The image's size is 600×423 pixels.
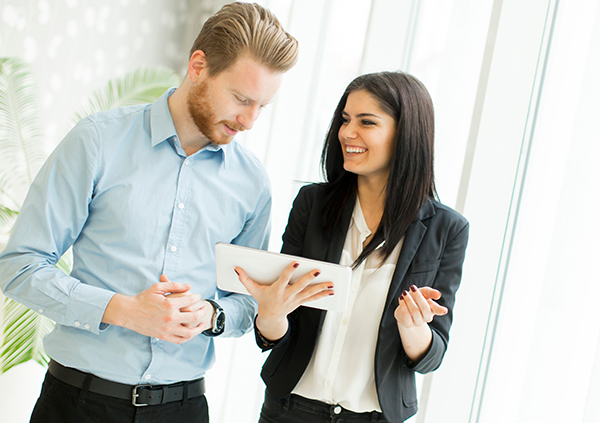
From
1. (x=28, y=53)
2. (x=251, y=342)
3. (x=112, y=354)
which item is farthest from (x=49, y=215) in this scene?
(x=28, y=53)

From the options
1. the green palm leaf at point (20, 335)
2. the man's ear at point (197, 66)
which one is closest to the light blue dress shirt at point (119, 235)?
the man's ear at point (197, 66)

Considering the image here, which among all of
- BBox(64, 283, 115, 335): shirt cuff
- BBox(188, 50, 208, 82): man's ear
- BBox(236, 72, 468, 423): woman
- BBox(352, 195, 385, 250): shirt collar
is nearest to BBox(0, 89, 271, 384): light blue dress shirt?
BBox(64, 283, 115, 335): shirt cuff

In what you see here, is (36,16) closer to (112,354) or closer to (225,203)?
(225,203)

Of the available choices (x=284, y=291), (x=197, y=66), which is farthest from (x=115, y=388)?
(x=197, y=66)

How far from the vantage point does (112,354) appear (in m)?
1.40

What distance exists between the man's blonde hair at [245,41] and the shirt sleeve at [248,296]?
389 mm

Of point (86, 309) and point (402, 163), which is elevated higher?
point (402, 163)

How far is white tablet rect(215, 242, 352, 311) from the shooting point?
127 centimetres

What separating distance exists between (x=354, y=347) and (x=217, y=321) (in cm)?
42

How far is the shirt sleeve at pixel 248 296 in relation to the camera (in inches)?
61.7

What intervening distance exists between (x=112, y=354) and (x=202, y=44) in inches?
35.8

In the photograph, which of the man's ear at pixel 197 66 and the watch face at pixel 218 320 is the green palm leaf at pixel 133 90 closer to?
the man's ear at pixel 197 66

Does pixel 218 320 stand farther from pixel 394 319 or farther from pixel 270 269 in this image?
pixel 394 319

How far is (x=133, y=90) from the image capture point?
3.27 metres
